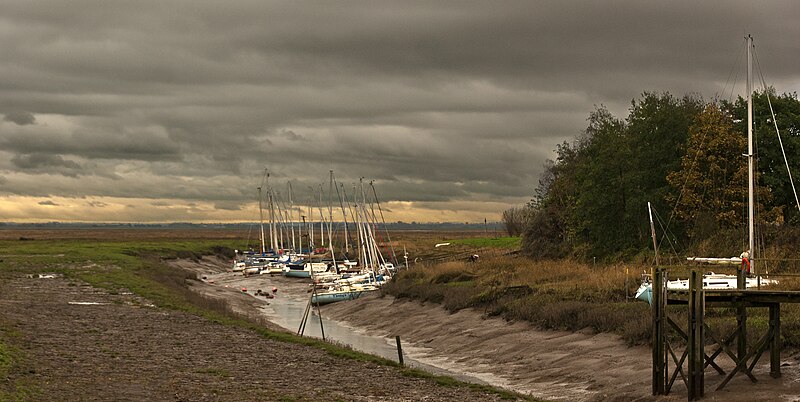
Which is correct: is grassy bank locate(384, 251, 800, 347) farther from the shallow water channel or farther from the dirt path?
→ the dirt path

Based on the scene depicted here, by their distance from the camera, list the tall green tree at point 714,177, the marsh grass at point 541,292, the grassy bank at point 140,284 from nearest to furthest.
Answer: the grassy bank at point 140,284, the marsh grass at point 541,292, the tall green tree at point 714,177

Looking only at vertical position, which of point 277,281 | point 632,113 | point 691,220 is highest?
point 632,113

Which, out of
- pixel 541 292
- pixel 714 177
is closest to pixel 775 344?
pixel 541 292

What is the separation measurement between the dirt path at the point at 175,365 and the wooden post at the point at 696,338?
22.5 ft

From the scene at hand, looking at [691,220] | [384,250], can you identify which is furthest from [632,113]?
[384,250]

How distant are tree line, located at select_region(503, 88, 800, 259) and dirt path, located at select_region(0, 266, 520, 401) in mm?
34355

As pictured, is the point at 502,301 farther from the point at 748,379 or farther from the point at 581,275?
the point at 748,379

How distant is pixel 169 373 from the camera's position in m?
32.9

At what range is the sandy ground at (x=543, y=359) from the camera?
3135cm

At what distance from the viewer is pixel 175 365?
3497 cm

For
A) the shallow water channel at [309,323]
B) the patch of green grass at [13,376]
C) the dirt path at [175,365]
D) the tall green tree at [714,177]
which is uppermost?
the tall green tree at [714,177]

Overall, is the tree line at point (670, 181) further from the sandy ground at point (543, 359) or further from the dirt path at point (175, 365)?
the dirt path at point (175, 365)

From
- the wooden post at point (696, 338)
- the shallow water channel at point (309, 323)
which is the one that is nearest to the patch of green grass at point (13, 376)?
the shallow water channel at point (309, 323)

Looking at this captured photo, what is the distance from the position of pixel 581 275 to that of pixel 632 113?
23.2 meters
